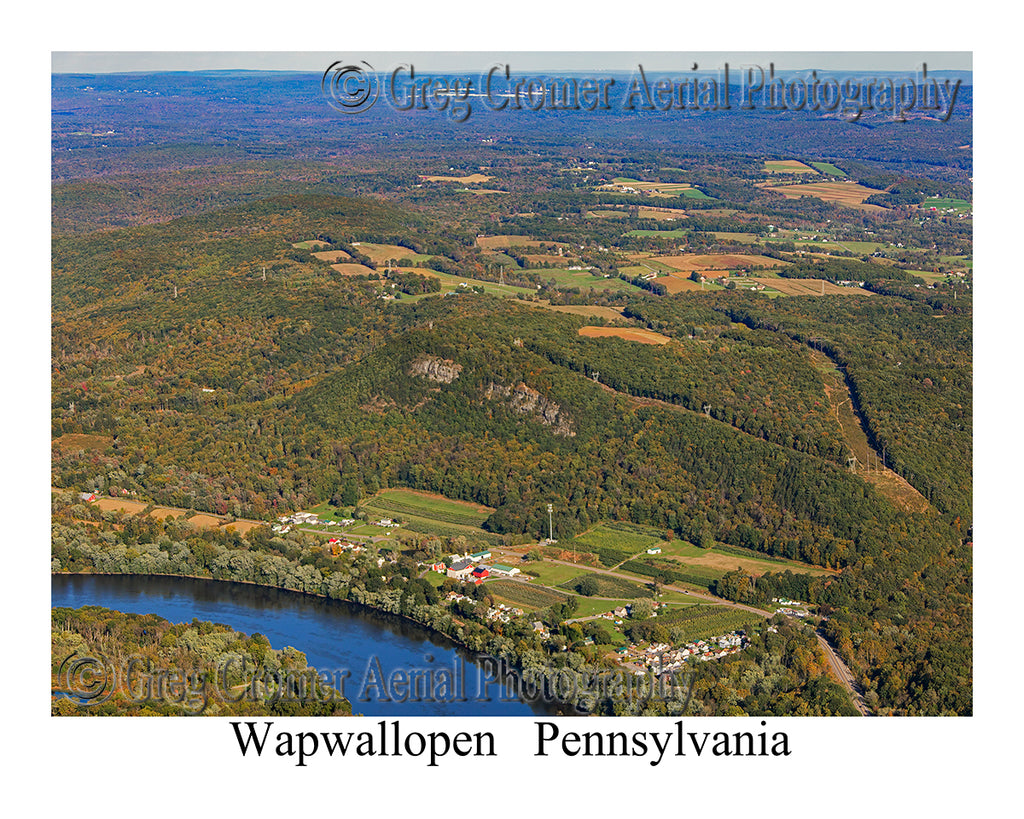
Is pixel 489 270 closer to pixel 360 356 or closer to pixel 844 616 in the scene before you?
pixel 360 356

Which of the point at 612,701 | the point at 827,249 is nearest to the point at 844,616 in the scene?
the point at 612,701

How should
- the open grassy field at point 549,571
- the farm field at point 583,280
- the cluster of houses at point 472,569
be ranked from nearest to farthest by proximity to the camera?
the open grassy field at point 549,571
the cluster of houses at point 472,569
the farm field at point 583,280

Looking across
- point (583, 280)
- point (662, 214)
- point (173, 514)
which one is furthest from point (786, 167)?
point (173, 514)

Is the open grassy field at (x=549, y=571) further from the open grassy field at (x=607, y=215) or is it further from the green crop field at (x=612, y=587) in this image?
the open grassy field at (x=607, y=215)

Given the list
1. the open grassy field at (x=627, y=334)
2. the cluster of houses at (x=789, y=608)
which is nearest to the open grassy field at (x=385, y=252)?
the open grassy field at (x=627, y=334)

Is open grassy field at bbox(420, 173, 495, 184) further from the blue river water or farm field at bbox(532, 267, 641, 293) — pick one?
the blue river water
